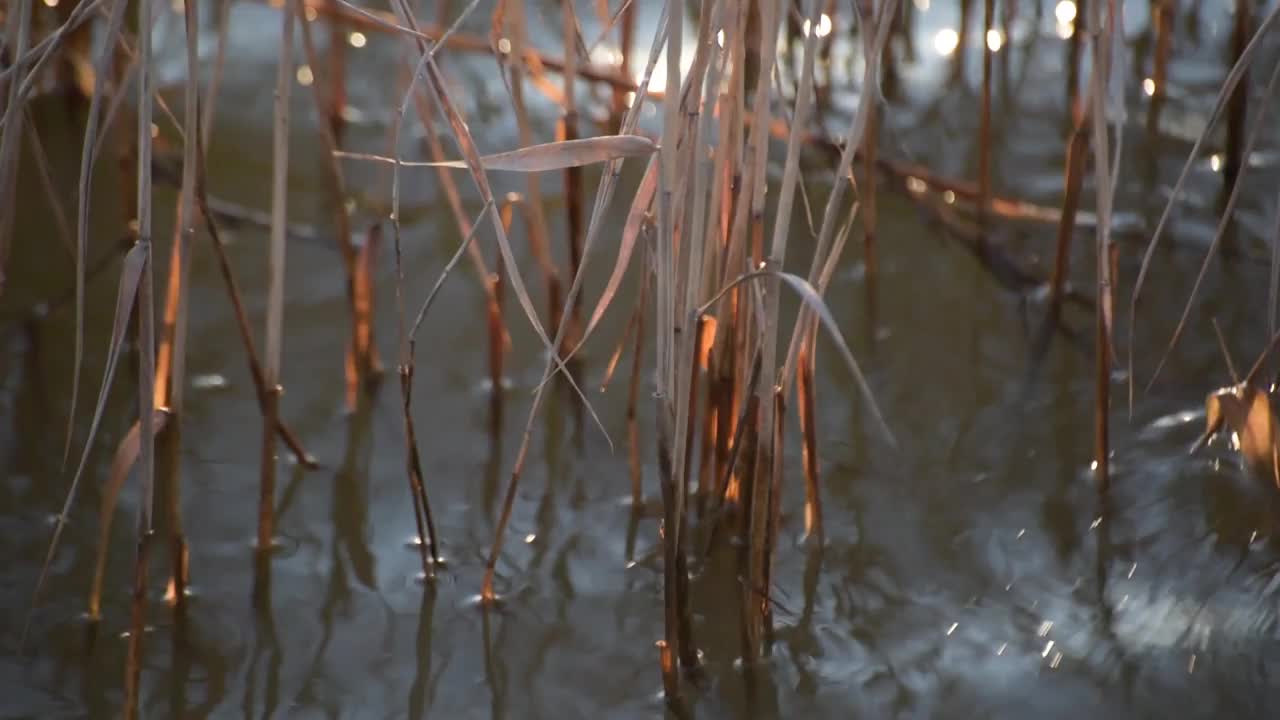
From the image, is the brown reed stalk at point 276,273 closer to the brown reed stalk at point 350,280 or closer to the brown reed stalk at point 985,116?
the brown reed stalk at point 350,280

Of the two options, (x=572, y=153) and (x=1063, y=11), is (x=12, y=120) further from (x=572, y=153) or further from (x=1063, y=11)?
(x=1063, y=11)

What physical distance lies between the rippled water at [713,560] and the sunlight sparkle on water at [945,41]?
462 millimetres

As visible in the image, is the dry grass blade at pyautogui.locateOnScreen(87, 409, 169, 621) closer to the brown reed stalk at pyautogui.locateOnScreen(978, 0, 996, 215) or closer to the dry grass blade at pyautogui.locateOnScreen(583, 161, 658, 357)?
the dry grass blade at pyautogui.locateOnScreen(583, 161, 658, 357)

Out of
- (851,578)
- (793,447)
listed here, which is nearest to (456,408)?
(793,447)

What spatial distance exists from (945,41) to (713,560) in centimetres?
139

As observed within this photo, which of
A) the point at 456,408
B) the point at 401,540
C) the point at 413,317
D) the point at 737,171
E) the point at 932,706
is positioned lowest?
the point at 932,706

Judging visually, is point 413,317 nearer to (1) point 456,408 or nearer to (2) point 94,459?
(1) point 456,408

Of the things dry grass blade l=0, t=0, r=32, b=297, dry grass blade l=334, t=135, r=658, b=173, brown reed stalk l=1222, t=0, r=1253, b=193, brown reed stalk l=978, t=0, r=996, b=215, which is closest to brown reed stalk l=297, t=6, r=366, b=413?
dry grass blade l=0, t=0, r=32, b=297

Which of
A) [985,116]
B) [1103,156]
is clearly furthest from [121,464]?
[985,116]

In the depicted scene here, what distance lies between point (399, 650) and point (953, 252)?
97 centimetres

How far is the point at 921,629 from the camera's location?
117 centimetres

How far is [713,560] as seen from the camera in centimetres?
126

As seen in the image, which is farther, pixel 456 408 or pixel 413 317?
pixel 413 317

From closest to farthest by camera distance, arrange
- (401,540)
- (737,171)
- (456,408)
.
A: (737,171) → (401,540) → (456,408)
